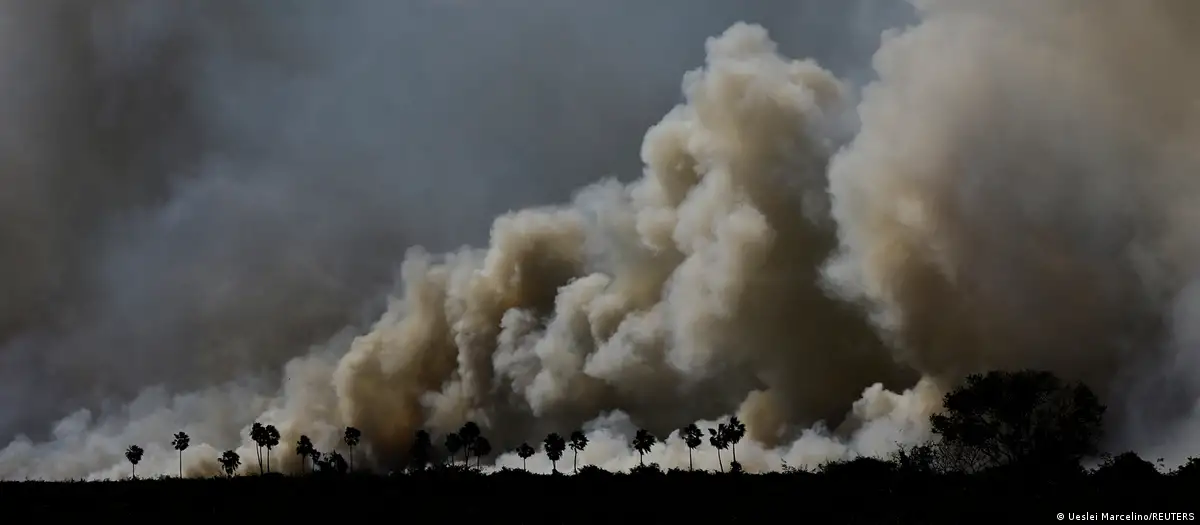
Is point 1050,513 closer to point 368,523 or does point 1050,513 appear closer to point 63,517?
point 368,523

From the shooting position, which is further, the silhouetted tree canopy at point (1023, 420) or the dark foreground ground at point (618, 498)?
the silhouetted tree canopy at point (1023, 420)

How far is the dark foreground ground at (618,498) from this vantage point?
4356cm

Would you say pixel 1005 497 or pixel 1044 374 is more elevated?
pixel 1044 374

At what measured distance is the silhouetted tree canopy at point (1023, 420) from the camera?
3782 inches

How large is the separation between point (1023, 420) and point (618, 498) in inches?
2511

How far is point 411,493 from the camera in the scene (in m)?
58.0

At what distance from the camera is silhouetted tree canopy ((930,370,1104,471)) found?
9606 cm

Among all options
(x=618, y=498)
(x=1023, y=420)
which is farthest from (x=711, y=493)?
(x=1023, y=420)

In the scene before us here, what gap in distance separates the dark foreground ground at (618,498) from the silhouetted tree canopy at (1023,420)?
117ft

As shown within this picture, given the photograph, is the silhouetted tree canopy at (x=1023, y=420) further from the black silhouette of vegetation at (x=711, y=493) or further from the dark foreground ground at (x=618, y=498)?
the dark foreground ground at (x=618, y=498)

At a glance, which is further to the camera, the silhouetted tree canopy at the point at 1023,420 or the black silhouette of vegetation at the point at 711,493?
the silhouetted tree canopy at the point at 1023,420

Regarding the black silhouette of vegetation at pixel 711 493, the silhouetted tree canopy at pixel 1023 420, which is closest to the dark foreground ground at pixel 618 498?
the black silhouette of vegetation at pixel 711 493

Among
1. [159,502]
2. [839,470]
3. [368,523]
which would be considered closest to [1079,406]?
[839,470]

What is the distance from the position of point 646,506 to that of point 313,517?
19.5 m
